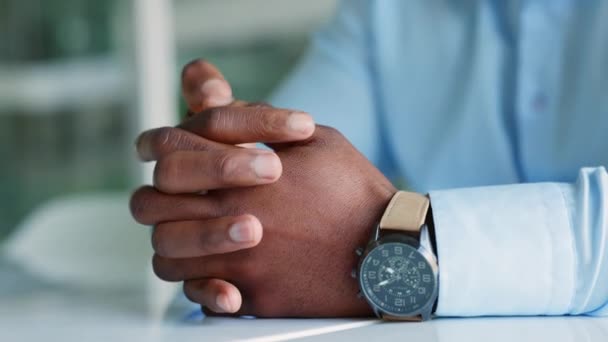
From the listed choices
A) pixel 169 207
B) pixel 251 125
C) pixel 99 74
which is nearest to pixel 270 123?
pixel 251 125

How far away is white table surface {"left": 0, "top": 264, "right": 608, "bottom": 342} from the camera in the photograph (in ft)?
1.93

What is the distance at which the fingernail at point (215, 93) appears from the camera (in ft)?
2.76

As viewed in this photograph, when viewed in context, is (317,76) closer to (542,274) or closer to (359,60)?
(359,60)

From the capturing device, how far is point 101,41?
306 centimetres

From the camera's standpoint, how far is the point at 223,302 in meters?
0.65

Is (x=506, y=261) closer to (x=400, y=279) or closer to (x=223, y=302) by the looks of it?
(x=400, y=279)

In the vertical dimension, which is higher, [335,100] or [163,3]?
[163,3]

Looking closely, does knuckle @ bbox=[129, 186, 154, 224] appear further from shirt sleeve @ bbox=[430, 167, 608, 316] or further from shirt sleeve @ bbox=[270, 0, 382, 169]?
shirt sleeve @ bbox=[270, 0, 382, 169]

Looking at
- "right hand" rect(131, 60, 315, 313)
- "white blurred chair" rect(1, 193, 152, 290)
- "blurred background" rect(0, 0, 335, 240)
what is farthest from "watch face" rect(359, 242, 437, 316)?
"blurred background" rect(0, 0, 335, 240)

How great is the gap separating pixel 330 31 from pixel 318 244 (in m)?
0.63

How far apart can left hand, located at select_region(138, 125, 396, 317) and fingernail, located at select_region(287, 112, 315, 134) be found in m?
0.02

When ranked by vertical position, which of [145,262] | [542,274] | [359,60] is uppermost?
[359,60]

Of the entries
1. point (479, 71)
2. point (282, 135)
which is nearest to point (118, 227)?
point (479, 71)

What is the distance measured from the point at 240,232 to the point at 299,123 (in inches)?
4.4
